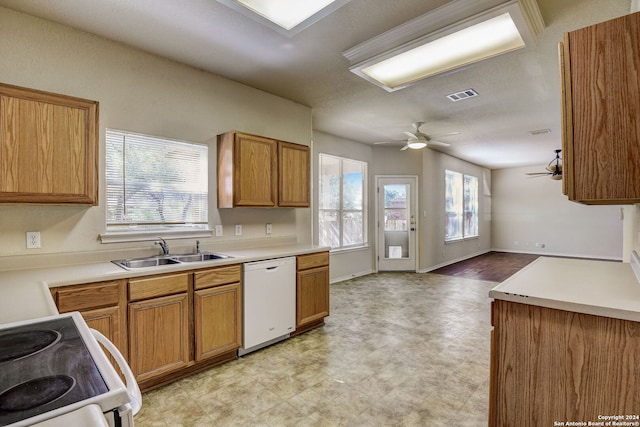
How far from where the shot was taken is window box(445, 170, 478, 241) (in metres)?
7.77

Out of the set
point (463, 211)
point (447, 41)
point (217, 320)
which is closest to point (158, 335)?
point (217, 320)

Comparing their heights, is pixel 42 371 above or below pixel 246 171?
below

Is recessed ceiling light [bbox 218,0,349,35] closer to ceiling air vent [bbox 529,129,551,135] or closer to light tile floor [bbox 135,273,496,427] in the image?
light tile floor [bbox 135,273,496,427]

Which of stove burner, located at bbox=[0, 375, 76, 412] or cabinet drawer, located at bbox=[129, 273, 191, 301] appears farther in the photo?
cabinet drawer, located at bbox=[129, 273, 191, 301]

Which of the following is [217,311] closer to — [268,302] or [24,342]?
[268,302]

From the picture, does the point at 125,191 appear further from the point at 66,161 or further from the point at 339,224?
the point at 339,224

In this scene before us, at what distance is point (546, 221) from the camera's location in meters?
9.16

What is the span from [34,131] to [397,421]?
2.94 meters

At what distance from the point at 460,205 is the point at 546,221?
2992mm

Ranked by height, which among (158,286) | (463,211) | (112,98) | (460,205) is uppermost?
(112,98)

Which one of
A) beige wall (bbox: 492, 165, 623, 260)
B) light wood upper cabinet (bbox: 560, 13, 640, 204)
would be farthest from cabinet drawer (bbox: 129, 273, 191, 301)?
beige wall (bbox: 492, 165, 623, 260)

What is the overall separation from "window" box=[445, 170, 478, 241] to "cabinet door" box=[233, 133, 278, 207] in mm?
5499

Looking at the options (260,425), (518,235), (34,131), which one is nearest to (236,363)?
(260,425)

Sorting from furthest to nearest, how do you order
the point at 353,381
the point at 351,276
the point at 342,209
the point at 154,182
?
the point at 351,276 < the point at 342,209 < the point at 154,182 < the point at 353,381
